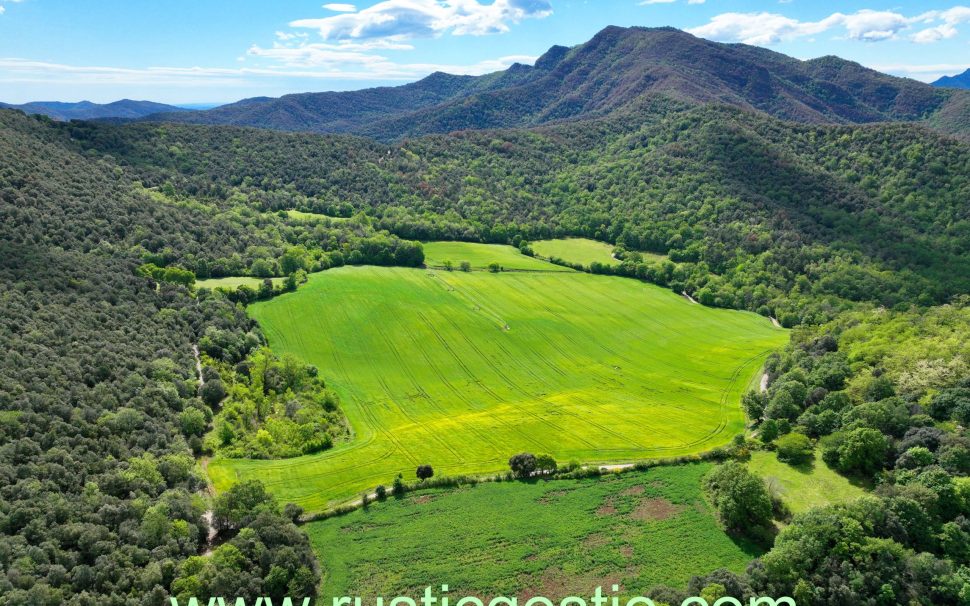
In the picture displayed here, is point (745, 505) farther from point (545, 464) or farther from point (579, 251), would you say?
point (579, 251)

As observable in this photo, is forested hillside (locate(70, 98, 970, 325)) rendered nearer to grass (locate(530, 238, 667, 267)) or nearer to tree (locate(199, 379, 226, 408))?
grass (locate(530, 238, 667, 267))

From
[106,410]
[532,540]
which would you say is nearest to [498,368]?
[532,540]

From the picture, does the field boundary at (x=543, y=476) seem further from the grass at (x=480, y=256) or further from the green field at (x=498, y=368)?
the grass at (x=480, y=256)

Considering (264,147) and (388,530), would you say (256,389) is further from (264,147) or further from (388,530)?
(264,147)

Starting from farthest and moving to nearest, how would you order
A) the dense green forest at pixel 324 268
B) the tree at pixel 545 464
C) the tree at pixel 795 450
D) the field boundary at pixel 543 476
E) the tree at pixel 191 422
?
the tree at pixel 191 422, the tree at pixel 545 464, the tree at pixel 795 450, the field boundary at pixel 543 476, the dense green forest at pixel 324 268

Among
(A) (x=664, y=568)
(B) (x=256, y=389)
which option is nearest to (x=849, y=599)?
(A) (x=664, y=568)

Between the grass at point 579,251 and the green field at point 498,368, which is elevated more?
the grass at point 579,251

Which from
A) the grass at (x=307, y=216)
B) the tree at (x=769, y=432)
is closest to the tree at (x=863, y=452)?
the tree at (x=769, y=432)
